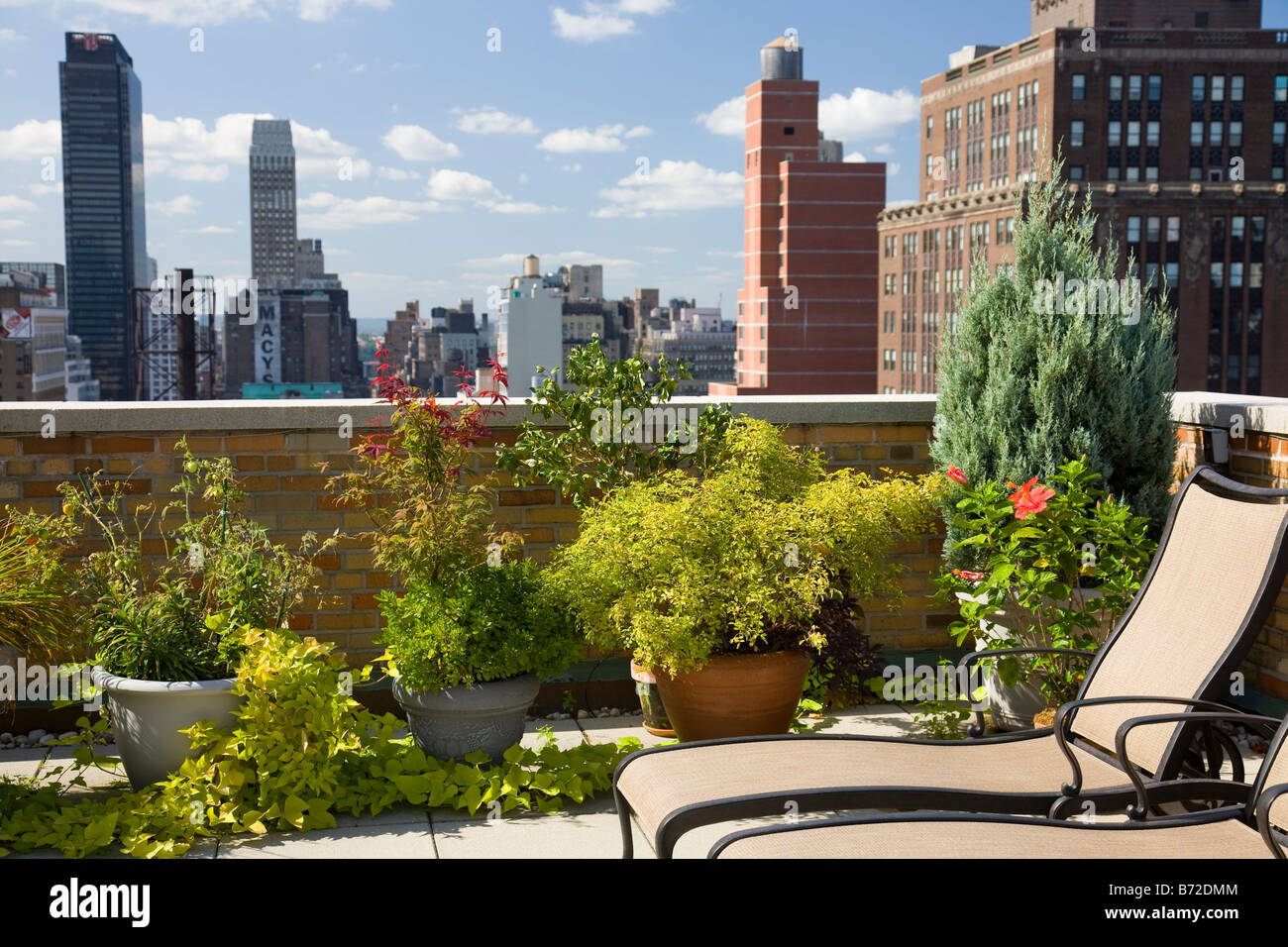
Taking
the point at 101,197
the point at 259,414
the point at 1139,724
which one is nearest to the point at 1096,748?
the point at 1139,724

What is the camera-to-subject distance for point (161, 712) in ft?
13.3

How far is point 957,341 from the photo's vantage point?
575cm

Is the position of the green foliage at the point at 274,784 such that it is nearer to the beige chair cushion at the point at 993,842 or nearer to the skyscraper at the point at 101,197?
the beige chair cushion at the point at 993,842

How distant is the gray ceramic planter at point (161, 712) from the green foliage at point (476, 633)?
2.02 feet

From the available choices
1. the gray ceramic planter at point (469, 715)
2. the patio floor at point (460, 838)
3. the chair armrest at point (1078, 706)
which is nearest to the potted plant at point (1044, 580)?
the patio floor at point (460, 838)

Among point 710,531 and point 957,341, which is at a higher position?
point 957,341

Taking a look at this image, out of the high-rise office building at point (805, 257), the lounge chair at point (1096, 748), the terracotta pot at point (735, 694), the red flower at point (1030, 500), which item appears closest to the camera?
the lounge chair at point (1096, 748)

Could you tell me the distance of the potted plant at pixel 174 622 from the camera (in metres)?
4.06

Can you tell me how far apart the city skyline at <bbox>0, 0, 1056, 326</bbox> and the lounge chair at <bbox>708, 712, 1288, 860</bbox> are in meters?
102

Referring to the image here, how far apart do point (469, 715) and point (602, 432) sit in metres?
1.51

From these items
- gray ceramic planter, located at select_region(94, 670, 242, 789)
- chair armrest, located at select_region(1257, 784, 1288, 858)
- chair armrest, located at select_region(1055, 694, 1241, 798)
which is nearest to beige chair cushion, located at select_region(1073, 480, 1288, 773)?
chair armrest, located at select_region(1055, 694, 1241, 798)

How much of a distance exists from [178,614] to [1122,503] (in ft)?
12.2
